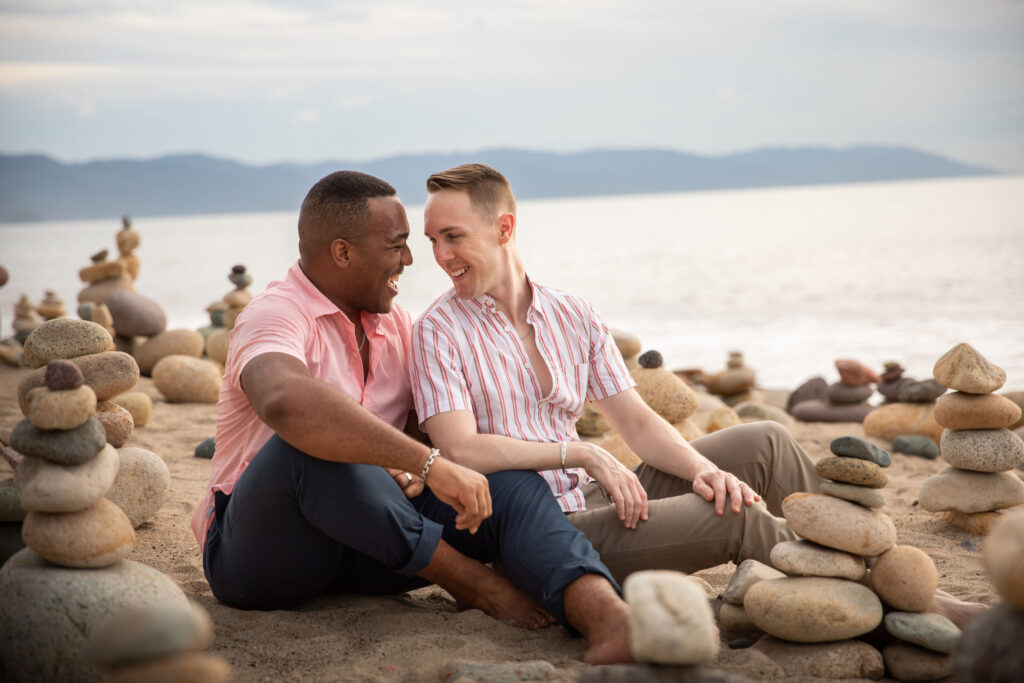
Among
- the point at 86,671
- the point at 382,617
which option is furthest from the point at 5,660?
the point at 382,617

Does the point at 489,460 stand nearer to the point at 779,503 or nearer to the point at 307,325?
the point at 307,325

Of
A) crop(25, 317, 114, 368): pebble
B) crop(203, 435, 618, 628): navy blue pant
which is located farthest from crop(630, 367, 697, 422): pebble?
crop(25, 317, 114, 368): pebble

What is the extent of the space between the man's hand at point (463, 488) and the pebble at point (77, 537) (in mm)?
964

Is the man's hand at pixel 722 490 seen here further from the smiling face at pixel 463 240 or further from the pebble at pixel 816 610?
the smiling face at pixel 463 240

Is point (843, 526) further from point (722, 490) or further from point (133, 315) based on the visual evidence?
point (133, 315)

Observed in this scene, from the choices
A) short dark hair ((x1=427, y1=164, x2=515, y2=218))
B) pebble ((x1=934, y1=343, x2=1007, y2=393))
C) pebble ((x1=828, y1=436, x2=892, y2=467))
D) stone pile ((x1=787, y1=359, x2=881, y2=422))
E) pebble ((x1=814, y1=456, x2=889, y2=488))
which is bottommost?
stone pile ((x1=787, y1=359, x2=881, y2=422))

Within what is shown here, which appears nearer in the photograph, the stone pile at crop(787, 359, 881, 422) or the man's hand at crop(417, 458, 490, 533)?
the man's hand at crop(417, 458, 490, 533)

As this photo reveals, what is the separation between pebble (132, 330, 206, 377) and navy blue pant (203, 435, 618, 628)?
587 centimetres

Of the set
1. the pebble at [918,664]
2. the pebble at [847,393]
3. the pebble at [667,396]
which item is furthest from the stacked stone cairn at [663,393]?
the pebble at [847,393]

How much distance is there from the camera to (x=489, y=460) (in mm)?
3295

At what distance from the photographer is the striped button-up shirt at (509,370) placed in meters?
Answer: 3.45

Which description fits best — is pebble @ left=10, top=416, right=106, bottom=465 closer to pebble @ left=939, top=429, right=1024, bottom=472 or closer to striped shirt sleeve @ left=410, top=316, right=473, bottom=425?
striped shirt sleeve @ left=410, top=316, right=473, bottom=425

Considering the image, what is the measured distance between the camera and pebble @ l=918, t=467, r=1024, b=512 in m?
4.41

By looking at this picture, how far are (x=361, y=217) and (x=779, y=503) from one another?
2.00m
